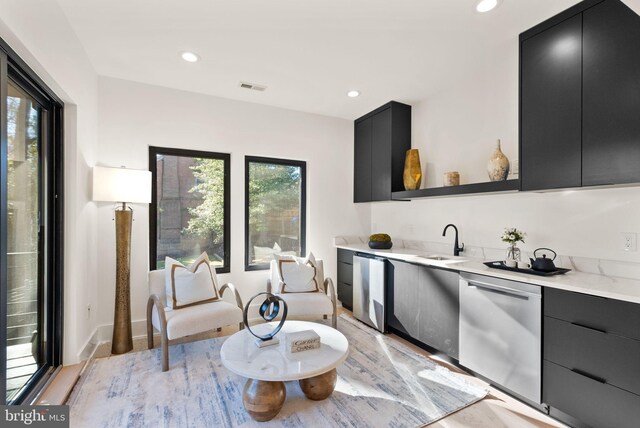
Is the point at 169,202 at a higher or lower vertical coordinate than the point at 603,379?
higher

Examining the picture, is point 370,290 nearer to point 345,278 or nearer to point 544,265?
point 345,278

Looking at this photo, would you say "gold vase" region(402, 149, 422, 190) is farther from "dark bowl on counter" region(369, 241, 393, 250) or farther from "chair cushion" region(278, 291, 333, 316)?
"chair cushion" region(278, 291, 333, 316)

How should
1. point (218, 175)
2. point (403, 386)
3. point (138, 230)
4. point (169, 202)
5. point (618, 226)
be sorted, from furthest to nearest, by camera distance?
1. point (218, 175)
2. point (169, 202)
3. point (138, 230)
4. point (403, 386)
5. point (618, 226)

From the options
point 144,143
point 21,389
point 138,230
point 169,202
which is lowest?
point 21,389

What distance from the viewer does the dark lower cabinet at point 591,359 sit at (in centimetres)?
161

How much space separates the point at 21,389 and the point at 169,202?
197 cm

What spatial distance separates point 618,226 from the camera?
2088 mm

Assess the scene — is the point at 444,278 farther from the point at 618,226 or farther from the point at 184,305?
the point at 184,305

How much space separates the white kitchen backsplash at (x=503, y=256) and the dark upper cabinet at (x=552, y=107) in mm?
618

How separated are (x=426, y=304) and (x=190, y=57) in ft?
10.1

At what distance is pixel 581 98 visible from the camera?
2.01 metres

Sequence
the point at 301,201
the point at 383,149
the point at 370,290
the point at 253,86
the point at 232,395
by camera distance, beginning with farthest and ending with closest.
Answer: the point at 301,201 → the point at 383,149 → the point at 370,290 → the point at 253,86 → the point at 232,395

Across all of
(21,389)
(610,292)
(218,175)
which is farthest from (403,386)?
(218,175)

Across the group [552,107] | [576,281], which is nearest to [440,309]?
[576,281]
